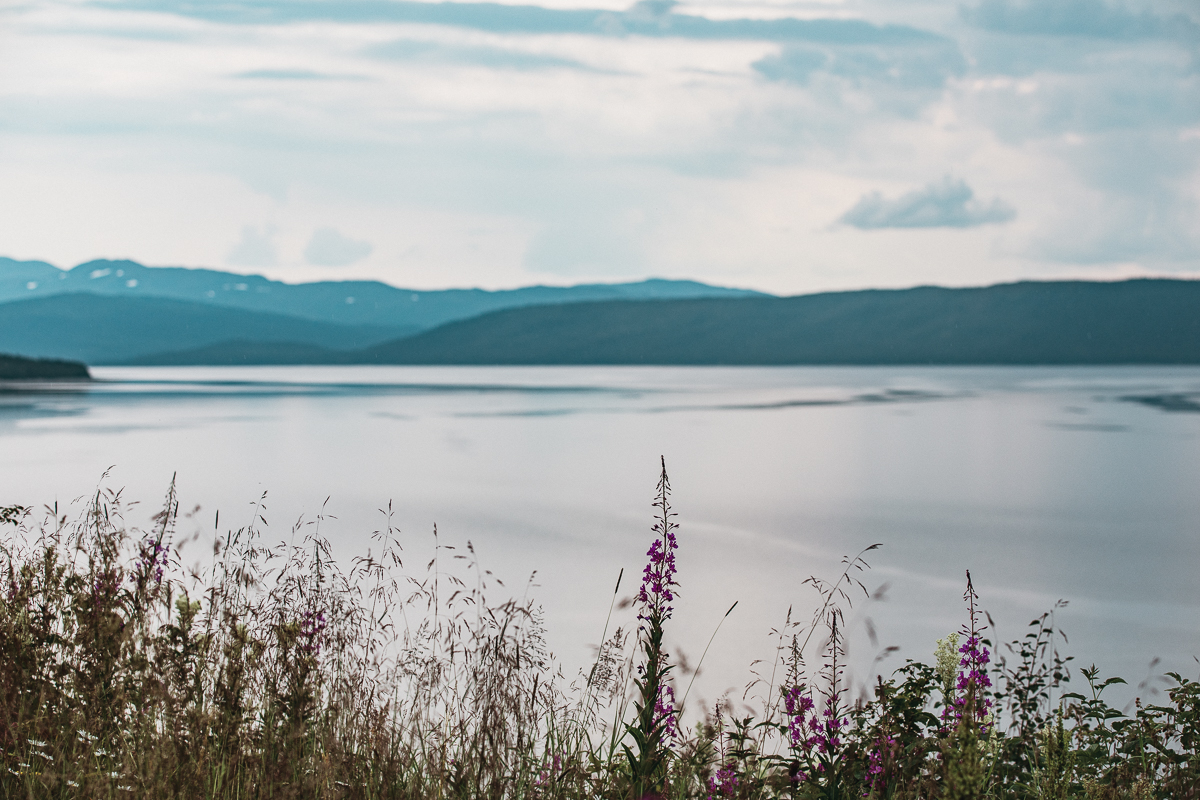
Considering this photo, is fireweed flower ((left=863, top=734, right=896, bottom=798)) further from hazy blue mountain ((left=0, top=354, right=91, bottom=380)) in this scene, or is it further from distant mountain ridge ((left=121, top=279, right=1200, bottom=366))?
distant mountain ridge ((left=121, top=279, right=1200, bottom=366))

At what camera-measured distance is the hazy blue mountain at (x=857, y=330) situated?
134m

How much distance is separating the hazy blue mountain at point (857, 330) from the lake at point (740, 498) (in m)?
107

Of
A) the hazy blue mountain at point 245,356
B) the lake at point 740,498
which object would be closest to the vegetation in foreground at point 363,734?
the lake at point 740,498

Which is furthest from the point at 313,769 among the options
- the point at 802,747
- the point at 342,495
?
the point at 342,495

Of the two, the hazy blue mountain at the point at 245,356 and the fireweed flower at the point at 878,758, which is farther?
the hazy blue mountain at the point at 245,356

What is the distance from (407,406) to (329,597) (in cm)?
3488

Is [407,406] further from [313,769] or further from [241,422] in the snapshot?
[313,769]

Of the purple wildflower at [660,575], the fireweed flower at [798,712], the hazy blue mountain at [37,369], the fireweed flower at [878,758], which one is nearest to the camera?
the purple wildflower at [660,575]

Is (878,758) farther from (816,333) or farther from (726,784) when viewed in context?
(816,333)

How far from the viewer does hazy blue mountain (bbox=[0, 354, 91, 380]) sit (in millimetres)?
53500

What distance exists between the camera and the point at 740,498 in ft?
49.0

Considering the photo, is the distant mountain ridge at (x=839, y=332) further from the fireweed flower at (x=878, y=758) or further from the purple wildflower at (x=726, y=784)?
the purple wildflower at (x=726, y=784)

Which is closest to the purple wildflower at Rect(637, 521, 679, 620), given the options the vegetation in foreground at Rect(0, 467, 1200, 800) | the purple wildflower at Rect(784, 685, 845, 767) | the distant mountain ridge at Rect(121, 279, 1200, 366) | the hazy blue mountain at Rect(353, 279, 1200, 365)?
the vegetation in foreground at Rect(0, 467, 1200, 800)

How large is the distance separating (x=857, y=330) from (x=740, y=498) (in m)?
148
